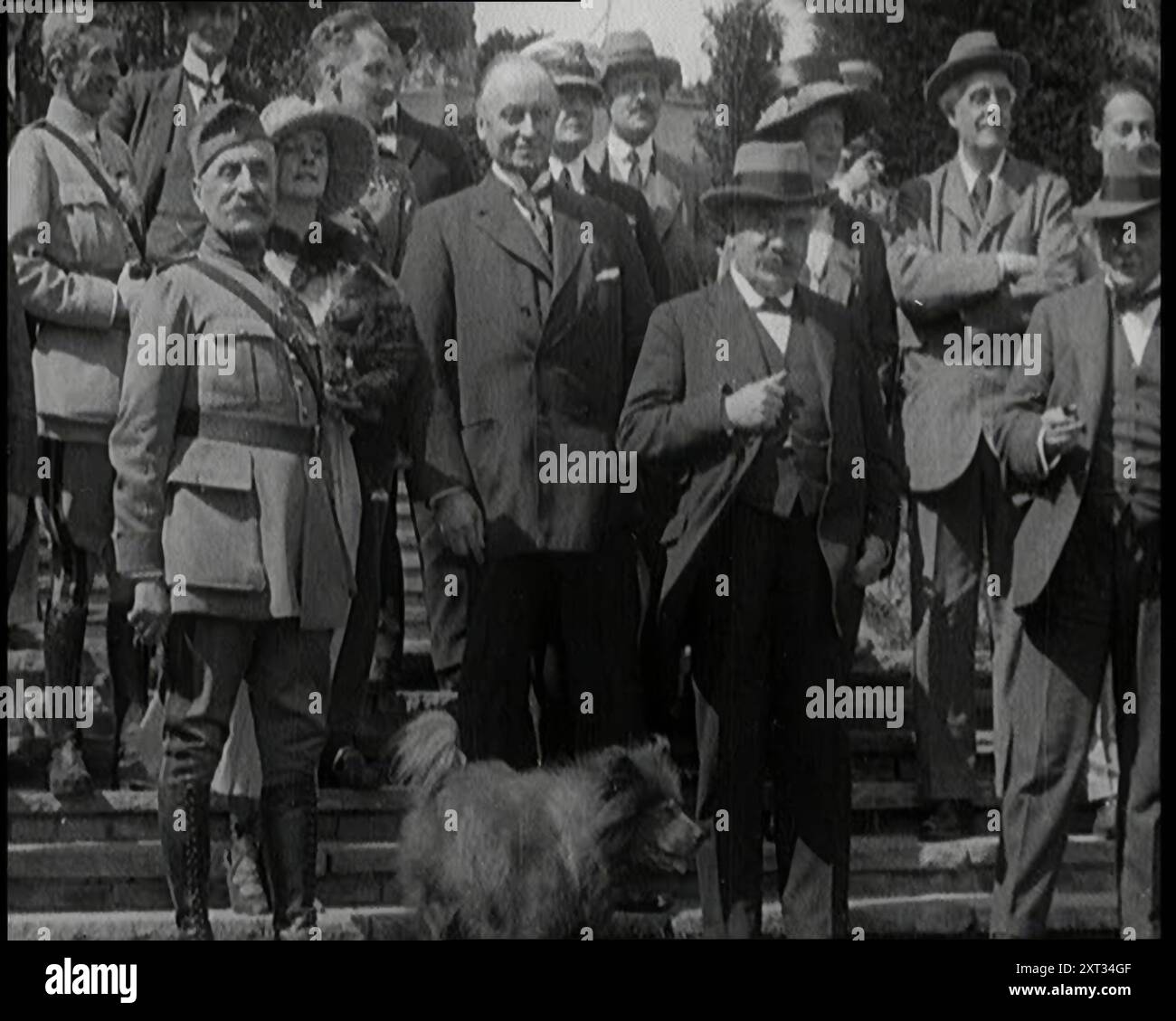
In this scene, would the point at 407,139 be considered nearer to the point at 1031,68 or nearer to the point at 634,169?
the point at 634,169

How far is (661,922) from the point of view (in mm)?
9852

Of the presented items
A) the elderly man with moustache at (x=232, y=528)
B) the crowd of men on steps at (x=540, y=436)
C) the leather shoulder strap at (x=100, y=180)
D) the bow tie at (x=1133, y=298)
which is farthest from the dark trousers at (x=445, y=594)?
the bow tie at (x=1133, y=298)

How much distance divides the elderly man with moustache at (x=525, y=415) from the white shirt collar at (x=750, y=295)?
29 cm

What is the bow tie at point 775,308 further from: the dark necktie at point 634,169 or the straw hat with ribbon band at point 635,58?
the straw hat with ribbon band at point 635,58

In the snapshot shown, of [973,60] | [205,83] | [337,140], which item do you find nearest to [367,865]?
[337,140]

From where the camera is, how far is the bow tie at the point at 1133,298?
32.8ft

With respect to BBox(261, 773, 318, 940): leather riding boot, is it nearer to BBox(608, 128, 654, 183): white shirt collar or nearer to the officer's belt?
the officer's belt

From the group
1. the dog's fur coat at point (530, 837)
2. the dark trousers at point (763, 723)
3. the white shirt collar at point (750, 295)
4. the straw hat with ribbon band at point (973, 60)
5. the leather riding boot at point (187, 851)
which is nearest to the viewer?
the leather riding boot at point (187, 851)

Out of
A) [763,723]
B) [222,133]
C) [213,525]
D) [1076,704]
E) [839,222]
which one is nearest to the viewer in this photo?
[213,525]

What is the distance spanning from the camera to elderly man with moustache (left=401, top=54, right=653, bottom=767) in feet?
32.0

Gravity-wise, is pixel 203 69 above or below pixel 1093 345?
above

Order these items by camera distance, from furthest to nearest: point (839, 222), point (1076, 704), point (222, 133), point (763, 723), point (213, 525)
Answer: point (839, 222) < point (1076, 704) < point (763, 723) < point (222, 133) < point (213, 525)

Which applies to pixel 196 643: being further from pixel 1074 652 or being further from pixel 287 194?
pixel 1074 652

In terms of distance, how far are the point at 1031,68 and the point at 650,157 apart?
1.23 metres
